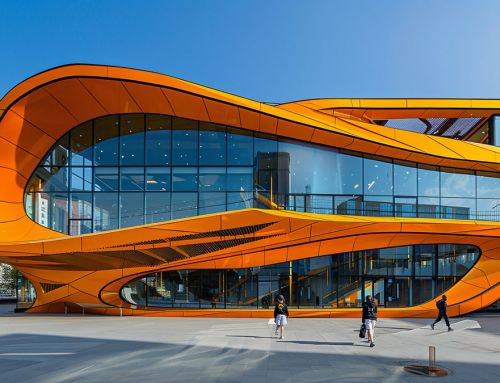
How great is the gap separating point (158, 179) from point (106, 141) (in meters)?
3.67

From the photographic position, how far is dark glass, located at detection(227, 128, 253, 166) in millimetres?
22047

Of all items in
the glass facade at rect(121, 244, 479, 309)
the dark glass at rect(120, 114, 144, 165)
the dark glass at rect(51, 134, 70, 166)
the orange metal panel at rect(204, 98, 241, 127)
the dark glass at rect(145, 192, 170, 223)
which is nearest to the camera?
the orange metal panel at rect(204, 98, 241, 127)

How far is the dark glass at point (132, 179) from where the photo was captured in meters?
22.0

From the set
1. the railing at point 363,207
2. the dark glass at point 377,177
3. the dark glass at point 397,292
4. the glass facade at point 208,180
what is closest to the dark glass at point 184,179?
the glass facade at point 208,180

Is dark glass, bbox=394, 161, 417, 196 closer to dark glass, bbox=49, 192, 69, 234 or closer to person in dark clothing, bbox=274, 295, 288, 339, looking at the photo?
person in dark clothing, bbox=274, 295, 288, 339

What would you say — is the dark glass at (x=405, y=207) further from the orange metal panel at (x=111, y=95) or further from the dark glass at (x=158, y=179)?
the orange metal panel at (x=111, y=95)

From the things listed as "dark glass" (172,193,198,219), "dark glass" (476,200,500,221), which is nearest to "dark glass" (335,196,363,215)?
"dark glass" (476,200,500,221)

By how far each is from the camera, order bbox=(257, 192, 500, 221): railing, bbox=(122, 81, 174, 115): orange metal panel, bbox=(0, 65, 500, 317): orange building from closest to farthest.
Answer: bbox=(122, 81, 174, 115): orange metal panel, bbox=(0, 65, 500, 317): orange building, bbox=(257, 192, 500, 221): railing

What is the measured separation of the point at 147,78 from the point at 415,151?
45.8ft

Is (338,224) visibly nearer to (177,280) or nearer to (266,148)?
(266,148)

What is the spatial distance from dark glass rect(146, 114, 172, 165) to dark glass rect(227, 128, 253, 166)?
3.29 metres

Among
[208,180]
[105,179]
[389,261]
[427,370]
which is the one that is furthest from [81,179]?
[427,370]

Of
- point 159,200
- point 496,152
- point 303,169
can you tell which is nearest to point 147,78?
point 159,200

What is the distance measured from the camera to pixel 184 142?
2230cm
